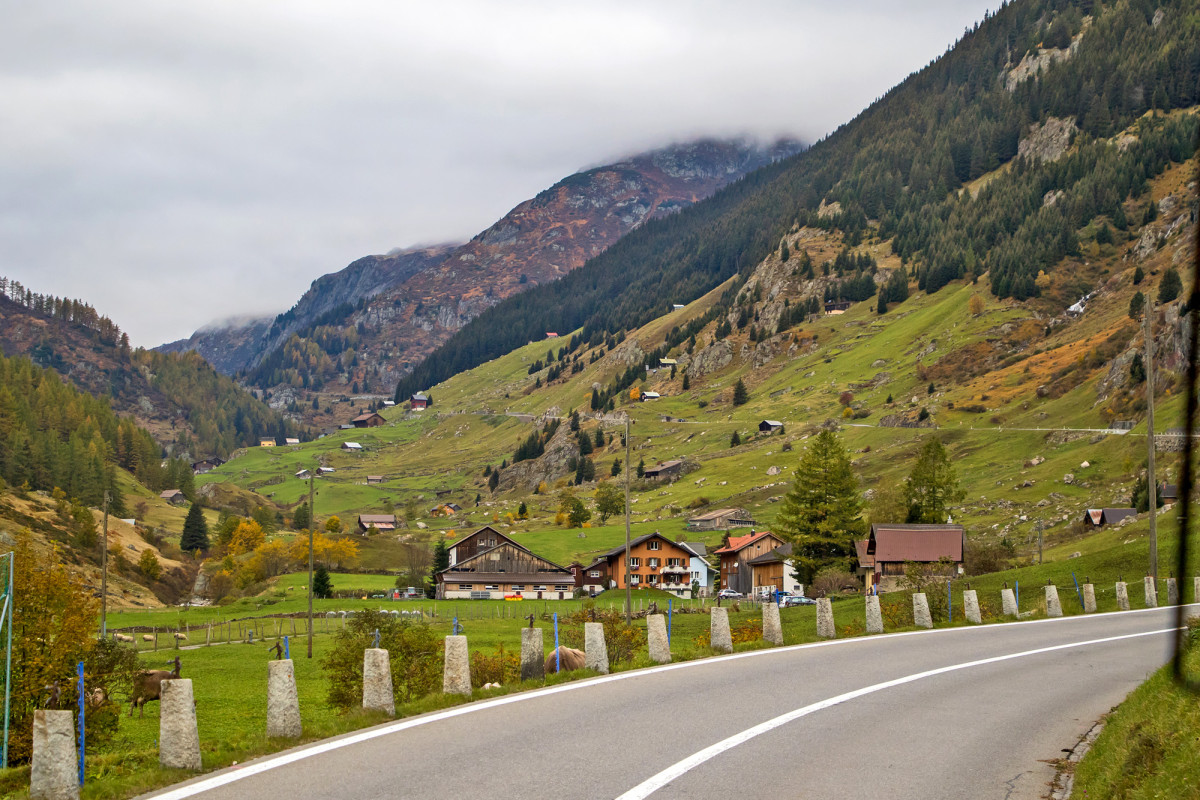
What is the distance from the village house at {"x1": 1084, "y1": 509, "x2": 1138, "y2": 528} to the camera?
107m

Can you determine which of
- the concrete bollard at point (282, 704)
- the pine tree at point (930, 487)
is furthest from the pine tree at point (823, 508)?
the concrete bollard at point (282, 704)

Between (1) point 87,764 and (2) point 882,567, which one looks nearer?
(1) point 87,764

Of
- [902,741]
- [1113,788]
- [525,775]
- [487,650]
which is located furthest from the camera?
[487,650]

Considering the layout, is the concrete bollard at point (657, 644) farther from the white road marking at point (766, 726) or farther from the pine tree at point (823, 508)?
the pine tree at point (823, 508)

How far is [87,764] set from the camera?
1537 centimetres

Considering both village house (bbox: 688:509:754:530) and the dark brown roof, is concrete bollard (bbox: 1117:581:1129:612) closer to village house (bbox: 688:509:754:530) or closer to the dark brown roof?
the dark brown roof

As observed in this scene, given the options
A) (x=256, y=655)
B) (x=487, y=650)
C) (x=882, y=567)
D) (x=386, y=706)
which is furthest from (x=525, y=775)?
(x=882, y=567)

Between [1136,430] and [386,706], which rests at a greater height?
[1136,430]

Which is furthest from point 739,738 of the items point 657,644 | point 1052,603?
point 1052,603

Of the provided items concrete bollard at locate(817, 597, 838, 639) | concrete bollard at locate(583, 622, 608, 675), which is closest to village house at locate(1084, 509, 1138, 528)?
concrete bollard at locate(817, 597, 838, 639)

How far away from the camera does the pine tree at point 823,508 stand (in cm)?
9475

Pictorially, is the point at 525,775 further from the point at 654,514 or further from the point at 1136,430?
the point at 654,514

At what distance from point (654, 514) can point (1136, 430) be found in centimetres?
8484

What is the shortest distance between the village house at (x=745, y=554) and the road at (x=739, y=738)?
112710 mm
